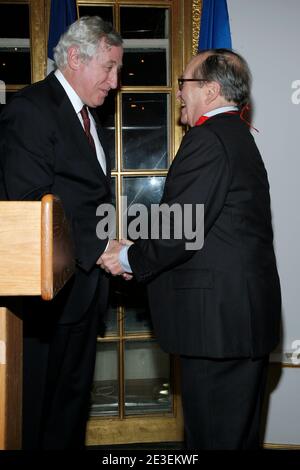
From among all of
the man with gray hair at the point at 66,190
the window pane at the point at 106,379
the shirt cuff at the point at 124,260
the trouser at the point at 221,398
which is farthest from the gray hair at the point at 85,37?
the window pane at the point at 106,379

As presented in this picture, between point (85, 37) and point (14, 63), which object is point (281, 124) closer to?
point (85, 37)

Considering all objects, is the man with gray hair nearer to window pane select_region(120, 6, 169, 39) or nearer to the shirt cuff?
the shirt cuff

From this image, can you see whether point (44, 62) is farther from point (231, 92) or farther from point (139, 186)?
point (231, 92)

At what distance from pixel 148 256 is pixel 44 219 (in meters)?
0.87

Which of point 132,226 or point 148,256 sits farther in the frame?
point 132,226

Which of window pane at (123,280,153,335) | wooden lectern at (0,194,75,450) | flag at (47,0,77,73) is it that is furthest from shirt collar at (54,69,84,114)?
wooden lectern at (0,194,75,450)

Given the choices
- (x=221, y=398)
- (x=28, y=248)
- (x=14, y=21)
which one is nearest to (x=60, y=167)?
(x=221, y=398)

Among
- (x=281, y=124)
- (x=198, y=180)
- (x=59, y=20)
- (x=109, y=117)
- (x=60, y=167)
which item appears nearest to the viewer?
(x=198, y=180)

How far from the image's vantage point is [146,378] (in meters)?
2.79

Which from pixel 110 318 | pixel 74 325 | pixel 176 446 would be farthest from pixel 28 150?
pixel 176 446

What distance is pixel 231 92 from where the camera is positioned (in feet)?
5.44

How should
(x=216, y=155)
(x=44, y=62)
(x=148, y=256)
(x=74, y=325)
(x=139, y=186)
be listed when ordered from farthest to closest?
(x=139, y=186) < (x=44, y=62) < (x=74, y=325) < (x=148, y=256) < (x=216, y=155)

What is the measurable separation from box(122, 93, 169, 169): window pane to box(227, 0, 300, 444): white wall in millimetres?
468

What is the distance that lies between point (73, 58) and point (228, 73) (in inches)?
25.0
